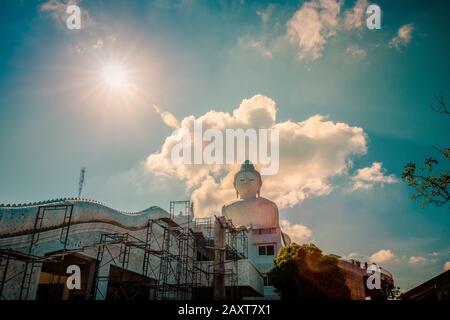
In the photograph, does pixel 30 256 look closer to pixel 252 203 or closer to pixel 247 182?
pixel 252 203

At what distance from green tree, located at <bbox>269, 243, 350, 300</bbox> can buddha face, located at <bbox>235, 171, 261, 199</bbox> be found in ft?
69.7

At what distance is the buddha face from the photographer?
163ft

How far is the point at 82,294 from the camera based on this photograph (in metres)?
23.1

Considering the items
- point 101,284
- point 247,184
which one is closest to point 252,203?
point 247,184

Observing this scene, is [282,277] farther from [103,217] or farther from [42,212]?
[42,212]

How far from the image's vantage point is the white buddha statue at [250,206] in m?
46.5

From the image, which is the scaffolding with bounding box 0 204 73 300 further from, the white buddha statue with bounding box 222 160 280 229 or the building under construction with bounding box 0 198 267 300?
the white buddha statue with bounding box 222 160 280 229

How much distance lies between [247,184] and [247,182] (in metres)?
0.30

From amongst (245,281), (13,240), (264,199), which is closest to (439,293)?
(245,281)

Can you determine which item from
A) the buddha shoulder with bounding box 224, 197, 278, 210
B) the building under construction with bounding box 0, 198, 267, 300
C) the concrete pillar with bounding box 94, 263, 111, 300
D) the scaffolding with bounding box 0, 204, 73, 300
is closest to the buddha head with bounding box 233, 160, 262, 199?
the buddha shoulder with bounding box 224, 197, 278, 210

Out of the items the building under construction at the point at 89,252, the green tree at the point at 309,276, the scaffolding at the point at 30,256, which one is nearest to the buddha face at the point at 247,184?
the building under construction at the point at 89,252

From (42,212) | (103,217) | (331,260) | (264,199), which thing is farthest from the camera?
(264,199)
